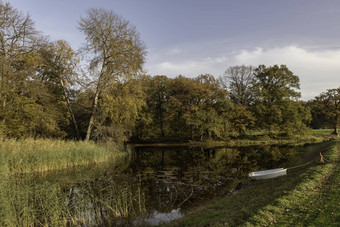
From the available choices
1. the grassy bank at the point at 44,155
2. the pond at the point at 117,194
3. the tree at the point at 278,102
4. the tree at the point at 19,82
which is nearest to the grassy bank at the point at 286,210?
the pond at the point at 117,194

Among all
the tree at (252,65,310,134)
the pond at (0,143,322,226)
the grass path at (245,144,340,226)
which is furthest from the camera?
the tree at (252,65,310,134)

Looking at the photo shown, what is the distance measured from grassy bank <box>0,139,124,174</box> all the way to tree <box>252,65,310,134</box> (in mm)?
32536

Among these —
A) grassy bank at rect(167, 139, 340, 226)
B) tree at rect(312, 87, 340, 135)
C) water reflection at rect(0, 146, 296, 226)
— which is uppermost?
tree at rect(312, 87, 340, 135)

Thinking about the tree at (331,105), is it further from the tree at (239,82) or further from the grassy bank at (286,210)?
the grassy bank at (286,210)

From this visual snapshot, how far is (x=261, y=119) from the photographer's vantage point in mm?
40938

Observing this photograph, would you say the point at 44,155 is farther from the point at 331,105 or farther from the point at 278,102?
the point at 331,105

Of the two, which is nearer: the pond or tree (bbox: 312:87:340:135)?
the pond

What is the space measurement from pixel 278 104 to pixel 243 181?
32.4m

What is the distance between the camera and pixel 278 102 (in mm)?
40469

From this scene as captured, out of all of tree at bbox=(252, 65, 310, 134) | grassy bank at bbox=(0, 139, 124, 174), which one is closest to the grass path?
grassy bank at bbox=(0, 139, 124, 174)

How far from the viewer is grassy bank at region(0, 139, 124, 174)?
1299cm

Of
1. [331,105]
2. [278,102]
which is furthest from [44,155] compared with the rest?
[331,105]

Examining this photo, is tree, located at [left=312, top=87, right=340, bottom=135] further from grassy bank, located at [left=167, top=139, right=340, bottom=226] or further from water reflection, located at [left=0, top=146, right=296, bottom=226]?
grassy bank, located at [left=167, top=139, right=340, bottom=226]

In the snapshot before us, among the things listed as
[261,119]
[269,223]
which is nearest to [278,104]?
[261,119]
